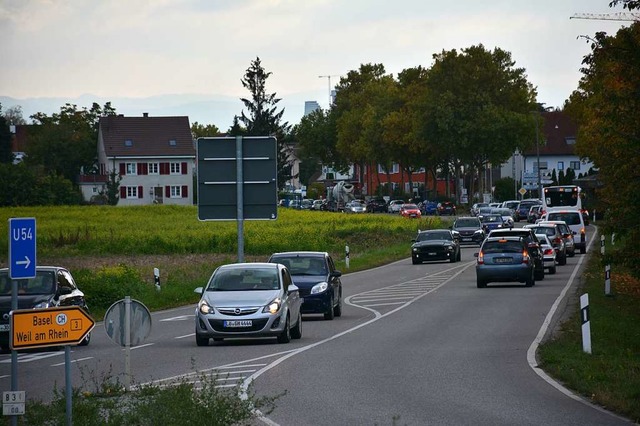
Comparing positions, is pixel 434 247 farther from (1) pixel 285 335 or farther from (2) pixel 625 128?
(1) pixel 285 335

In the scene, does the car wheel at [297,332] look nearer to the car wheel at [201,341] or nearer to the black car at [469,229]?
→ the car wheel at [201,341]

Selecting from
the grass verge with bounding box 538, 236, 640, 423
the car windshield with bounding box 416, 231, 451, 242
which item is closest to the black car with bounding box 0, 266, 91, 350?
the grass verge with bounding box 538, 236, 640, 423

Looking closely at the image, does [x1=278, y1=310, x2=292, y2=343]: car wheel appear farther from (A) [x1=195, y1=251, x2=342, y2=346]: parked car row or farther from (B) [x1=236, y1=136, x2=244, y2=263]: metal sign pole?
(B) [x1=236, y1=136, x2=244, y2=263]: metal sign pole

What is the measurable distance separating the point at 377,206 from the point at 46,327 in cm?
12622

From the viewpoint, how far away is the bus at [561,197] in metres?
83.8

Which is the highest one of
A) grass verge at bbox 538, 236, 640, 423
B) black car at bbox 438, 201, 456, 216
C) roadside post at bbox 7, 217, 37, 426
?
roadside post at bbox 7, 217, 37, 426

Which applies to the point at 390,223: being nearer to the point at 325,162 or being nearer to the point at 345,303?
the point at 345,303

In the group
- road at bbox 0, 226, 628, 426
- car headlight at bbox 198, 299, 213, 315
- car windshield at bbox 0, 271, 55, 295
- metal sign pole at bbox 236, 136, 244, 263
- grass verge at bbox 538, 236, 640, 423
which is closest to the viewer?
road at bbox 0, 226, 628, 426

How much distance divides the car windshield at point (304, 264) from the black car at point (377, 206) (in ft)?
347

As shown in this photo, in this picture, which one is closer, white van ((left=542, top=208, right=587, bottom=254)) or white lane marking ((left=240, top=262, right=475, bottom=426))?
white lane marking ((left=240, top=262, right=475, bottom=426))

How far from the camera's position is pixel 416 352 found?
22.8 meters

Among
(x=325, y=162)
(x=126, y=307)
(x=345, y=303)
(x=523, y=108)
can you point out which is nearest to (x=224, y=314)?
(x=126, y=307)

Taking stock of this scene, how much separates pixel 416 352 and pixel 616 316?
815 cm

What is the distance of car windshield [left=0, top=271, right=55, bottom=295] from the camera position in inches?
1053
